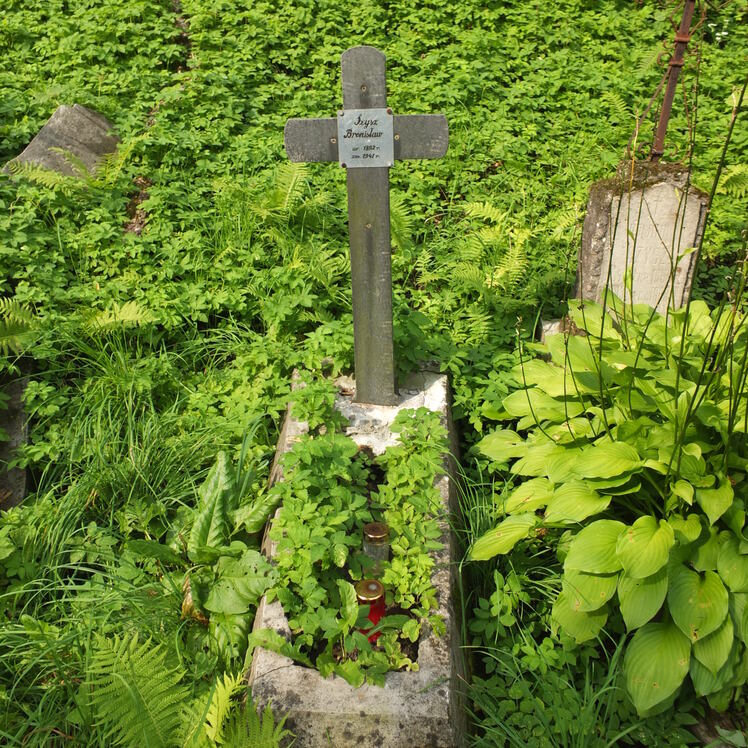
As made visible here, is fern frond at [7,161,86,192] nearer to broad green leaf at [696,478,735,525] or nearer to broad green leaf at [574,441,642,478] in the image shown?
broad green leaf at [574,441,642,478]

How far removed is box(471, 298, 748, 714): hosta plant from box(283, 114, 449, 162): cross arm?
50.1 inches

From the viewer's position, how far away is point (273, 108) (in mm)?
6082

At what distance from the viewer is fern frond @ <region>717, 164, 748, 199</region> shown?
5133 mm

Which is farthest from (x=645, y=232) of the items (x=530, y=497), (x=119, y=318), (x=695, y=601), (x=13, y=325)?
(x=13, y=325)

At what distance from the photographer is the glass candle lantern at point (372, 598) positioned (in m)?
2.60

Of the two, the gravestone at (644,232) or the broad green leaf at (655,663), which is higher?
the gravestone at (644,232)

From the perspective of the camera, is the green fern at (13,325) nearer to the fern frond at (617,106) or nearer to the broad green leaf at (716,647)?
the broad green leaf at (716,647)

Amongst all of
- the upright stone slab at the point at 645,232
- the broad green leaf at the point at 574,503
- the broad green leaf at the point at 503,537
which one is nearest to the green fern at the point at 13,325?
the broad green leaf at the point at 503,537

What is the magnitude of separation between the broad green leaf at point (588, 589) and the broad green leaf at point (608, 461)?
1.31 ft

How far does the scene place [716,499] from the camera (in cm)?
257

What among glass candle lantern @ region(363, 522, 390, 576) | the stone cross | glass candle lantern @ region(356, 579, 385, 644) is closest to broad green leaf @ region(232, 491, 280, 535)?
glass candle lantern @ region(363, 522, 390, 576)

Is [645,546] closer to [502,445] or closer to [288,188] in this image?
[502,445]

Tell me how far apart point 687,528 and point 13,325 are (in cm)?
362

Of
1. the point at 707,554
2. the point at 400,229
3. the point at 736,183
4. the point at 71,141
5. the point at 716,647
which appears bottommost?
the point at 716,647
